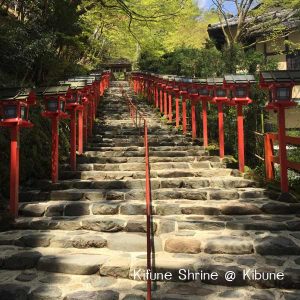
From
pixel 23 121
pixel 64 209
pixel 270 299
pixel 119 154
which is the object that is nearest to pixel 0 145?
pixel 23 121

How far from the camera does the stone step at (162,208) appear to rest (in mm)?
5793

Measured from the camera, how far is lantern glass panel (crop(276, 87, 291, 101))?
616 centimetres

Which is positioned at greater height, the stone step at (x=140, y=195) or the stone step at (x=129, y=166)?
the stone step at (x=129, y=166)

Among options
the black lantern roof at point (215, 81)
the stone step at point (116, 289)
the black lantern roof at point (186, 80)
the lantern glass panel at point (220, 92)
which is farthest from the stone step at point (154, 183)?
the black lantern roof at point (186, 80)

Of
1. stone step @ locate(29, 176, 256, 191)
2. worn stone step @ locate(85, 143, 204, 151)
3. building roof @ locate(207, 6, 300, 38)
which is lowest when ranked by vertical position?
stone step @ locate(29, 176, 256, 191)

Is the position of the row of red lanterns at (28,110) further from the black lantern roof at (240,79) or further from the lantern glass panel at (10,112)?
the black lantern roof at (240,79)

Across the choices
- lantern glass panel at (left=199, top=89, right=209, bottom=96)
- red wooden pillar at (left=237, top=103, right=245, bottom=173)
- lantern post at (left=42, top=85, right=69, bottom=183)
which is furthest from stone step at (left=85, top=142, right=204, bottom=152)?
lantern post at (left=42, top=85, right=69, bottom=183)

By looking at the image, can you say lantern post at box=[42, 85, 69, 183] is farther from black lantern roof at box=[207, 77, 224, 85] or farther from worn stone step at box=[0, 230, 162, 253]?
black lantern roof at box=[207, 77, 224, 85]

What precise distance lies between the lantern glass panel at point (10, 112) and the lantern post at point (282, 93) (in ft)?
14.5

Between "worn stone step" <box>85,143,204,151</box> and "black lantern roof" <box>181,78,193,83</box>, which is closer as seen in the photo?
"worn stone step" <box>85,143,204,151</box>

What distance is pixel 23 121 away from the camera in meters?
5.60

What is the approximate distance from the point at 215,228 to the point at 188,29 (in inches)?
882

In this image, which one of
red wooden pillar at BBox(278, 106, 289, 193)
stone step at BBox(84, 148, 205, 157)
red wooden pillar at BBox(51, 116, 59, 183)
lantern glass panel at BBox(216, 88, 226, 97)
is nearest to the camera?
red wooden pillar at BBox(278, 106, 289, 193)

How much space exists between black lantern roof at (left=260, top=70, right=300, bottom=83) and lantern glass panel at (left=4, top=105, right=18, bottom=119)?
4413 mm
